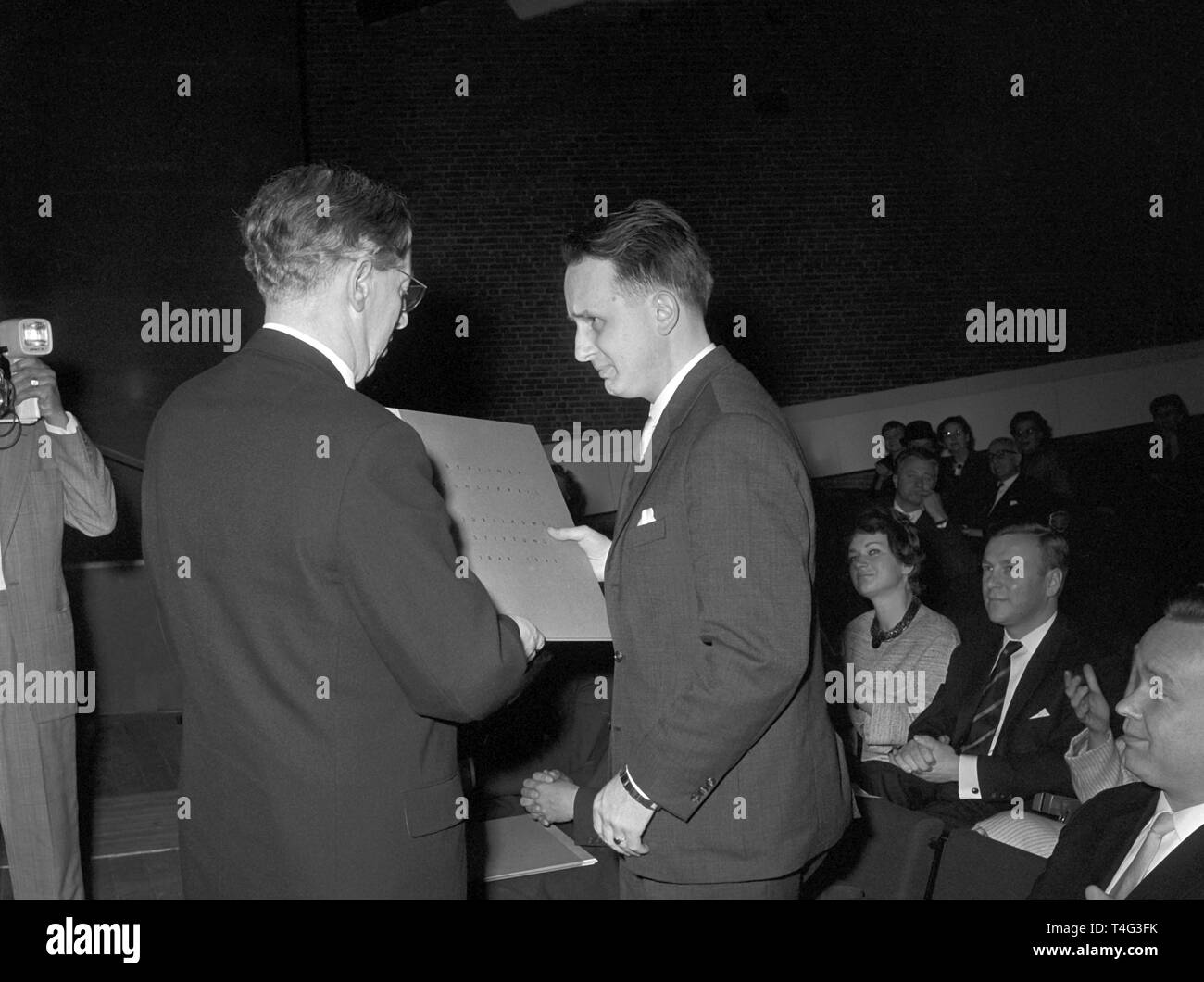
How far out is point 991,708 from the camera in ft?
9.97

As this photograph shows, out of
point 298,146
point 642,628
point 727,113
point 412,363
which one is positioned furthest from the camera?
point 727,113

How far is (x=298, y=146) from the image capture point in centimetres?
575

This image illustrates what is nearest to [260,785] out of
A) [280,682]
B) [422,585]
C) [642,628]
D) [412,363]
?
[280,682]

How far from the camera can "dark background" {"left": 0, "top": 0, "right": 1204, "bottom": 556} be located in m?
8.04

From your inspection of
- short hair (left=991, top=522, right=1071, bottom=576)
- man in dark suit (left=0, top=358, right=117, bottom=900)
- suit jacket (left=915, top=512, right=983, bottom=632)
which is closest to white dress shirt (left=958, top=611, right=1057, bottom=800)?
short hair (left=991, top=522, right=1071, bottom=576)

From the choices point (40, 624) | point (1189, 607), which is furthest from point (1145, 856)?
point (40, 624)

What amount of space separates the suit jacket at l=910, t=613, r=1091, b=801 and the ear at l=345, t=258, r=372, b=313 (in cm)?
208

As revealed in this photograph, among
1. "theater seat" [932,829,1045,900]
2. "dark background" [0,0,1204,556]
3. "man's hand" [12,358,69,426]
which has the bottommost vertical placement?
"theater seat" [932,829,1045,900]

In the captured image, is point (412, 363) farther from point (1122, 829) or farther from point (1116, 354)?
point (1122, 829)

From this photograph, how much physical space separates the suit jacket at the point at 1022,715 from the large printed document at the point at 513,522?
1501mm

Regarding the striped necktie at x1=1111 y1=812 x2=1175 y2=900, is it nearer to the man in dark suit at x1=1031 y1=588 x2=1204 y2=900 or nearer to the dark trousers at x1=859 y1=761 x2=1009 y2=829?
the man in dark suit at x1=1031 y1=588 x2=1204 y2=900

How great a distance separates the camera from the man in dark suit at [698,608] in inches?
57.4

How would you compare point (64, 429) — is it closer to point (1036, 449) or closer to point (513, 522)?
point (513, 522)

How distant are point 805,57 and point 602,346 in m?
7.77
